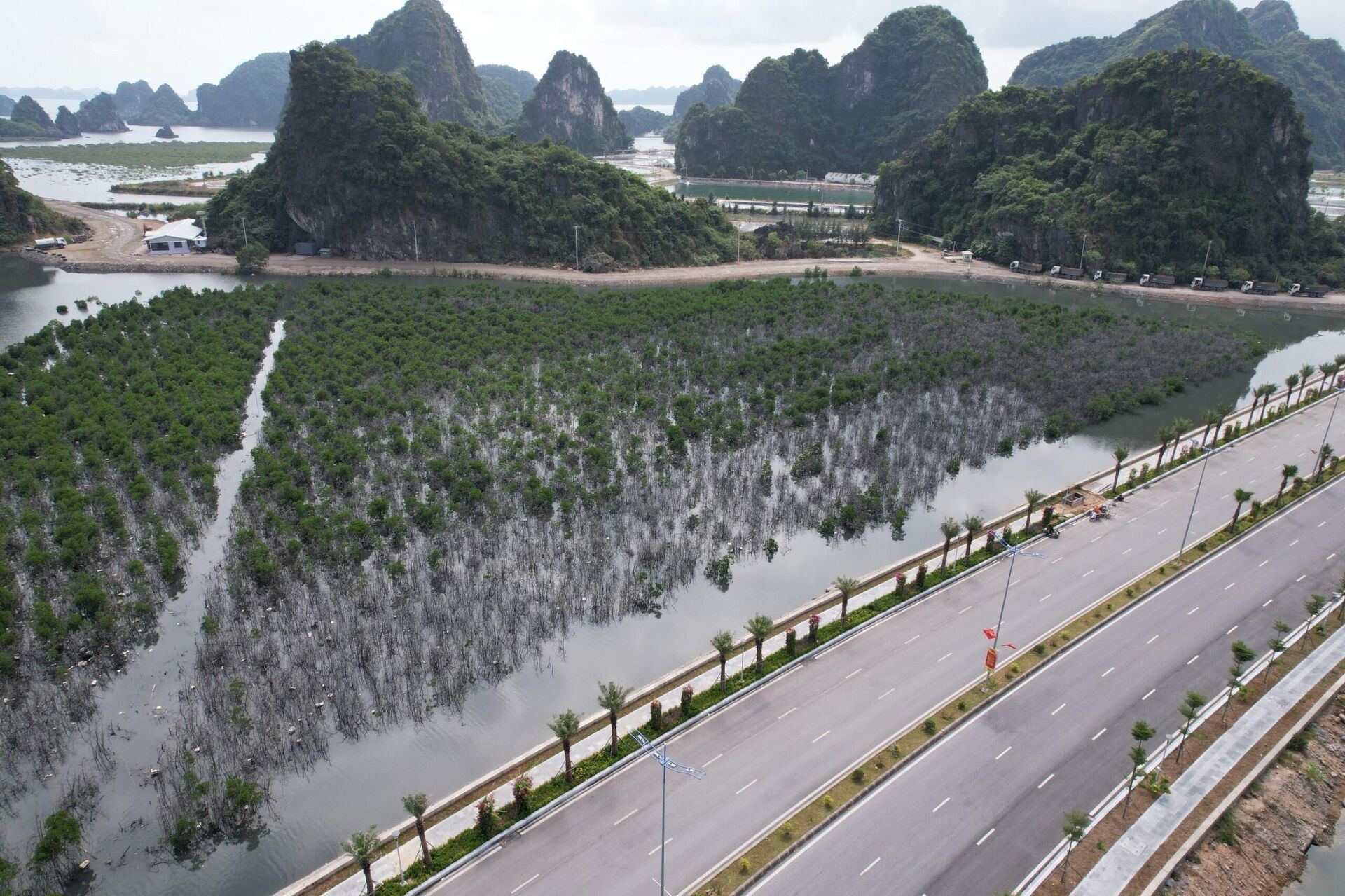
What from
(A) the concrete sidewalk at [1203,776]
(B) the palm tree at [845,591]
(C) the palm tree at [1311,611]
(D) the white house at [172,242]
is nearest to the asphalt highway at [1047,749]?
(C) the palm tree at [1311,611]

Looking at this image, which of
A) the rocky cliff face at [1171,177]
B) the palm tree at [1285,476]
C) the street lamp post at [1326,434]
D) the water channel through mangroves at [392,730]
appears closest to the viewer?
the water channel through mangroves at [392,730]

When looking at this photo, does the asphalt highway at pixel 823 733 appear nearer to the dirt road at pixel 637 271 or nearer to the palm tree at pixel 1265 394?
the palm tree at pixel 1265 394

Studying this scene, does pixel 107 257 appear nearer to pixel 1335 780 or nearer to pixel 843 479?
pixel 843 479

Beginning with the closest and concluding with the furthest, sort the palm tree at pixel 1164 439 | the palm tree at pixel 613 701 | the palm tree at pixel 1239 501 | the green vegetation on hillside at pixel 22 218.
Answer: the palm tree at pixel 613 701
the palm tree at pixel 1239 501
the palm tree at pixel 1164 439
the green vegetation on hillside at pixel 22 218

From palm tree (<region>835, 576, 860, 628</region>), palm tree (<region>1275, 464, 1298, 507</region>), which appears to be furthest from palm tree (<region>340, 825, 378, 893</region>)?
palm tree (<region>1275, 464, 1298, 507</region>)

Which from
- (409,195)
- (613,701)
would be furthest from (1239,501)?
(409,195)

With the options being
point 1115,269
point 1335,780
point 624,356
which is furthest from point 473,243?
point 1335,780

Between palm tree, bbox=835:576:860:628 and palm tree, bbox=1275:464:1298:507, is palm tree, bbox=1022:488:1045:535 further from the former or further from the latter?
palm tree, bbox=1275:464:1298:507

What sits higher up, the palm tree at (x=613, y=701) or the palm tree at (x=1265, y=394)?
the palm tree at (x=1265, y=394)
